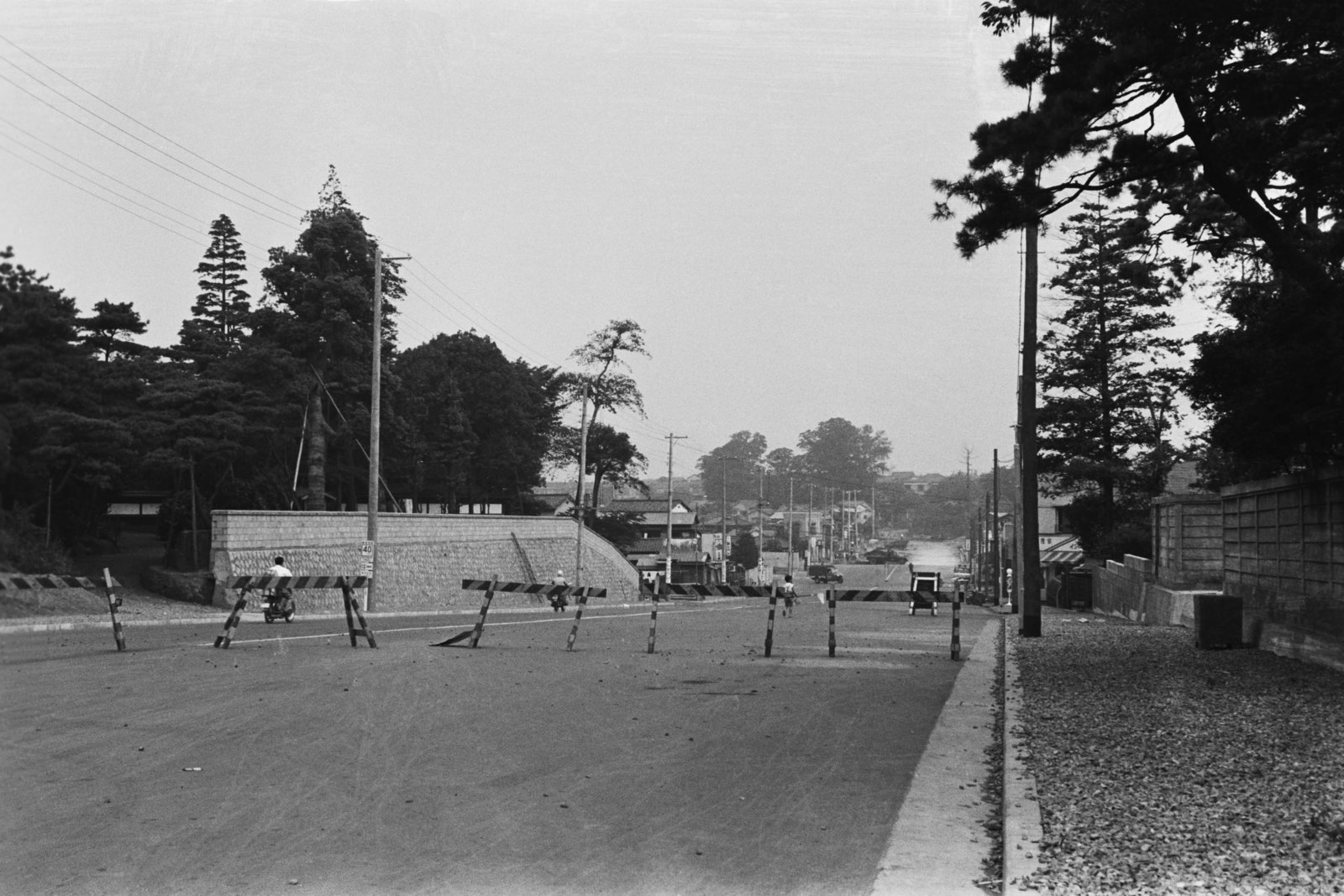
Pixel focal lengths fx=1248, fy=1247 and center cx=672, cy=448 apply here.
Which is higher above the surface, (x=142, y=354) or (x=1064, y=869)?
(x=142, y=354)

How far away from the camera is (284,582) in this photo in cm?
2134

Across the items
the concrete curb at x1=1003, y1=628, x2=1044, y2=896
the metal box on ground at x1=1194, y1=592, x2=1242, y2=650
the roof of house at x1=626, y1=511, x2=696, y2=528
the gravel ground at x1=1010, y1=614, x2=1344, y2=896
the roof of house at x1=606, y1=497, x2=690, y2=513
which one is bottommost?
the concrete curb at x1=1003, y1=628, x2=1044, y2=896

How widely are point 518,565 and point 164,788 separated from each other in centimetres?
4833

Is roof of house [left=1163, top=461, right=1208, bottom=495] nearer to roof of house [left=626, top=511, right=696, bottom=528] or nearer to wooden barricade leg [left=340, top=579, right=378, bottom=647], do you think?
roof of house [left=626, top=511, right=696, bottom=528]

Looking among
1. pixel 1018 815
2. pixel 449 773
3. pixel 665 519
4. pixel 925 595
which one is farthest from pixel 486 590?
pixel 665 519

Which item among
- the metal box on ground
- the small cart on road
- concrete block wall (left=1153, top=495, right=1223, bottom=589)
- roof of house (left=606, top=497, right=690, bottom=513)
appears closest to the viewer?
the metal box on ground

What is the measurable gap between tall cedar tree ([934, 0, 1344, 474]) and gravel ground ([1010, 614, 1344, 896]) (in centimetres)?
327

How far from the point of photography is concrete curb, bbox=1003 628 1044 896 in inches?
220

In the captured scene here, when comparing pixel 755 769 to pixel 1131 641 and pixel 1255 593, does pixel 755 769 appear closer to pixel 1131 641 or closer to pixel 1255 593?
pixel 1255 593

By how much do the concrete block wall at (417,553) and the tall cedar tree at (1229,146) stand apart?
93.4ft

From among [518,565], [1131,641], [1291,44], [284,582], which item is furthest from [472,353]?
[1291,44]

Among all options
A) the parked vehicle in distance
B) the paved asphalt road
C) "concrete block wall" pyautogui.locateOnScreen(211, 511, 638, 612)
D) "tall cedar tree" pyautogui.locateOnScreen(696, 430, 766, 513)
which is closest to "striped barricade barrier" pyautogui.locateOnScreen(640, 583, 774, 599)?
the paved asphalt road

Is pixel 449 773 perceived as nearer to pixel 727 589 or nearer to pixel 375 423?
pixel 727 589

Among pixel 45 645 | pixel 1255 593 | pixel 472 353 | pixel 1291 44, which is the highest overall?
pixel 472 353
